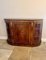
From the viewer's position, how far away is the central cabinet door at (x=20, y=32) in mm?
3494

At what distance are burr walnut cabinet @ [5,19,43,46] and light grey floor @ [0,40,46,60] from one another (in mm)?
203

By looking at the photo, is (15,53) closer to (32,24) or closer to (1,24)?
(32,24)

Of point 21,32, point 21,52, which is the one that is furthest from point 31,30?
point 21,52

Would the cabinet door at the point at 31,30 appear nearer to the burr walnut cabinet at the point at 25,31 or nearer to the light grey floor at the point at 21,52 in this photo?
the burr walnut cabinet at the point at 25,31

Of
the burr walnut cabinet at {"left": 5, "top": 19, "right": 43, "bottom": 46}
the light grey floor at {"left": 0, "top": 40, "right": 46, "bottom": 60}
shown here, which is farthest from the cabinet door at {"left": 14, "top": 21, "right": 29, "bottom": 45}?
the light grey floor at {"left": 0, "top": 40, "right": 46, "bottom": 60}

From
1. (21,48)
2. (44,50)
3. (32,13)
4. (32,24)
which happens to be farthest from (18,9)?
(44,50)

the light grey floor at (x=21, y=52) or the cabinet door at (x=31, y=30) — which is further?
the cabinet door at (x=31, y=30)

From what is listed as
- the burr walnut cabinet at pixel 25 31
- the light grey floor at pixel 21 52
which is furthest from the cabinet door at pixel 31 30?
the light grey floor at pixel 21 52

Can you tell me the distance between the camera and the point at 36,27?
3.47m

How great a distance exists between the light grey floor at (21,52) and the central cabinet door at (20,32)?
0.22m

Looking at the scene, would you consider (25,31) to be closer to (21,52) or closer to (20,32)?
(20,32)

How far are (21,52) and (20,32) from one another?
2.07ft

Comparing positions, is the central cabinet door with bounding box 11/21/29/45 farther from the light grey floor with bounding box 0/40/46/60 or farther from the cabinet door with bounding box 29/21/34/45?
the light grey floor with bounding box 0/40/46/60

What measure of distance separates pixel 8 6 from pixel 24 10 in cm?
53
